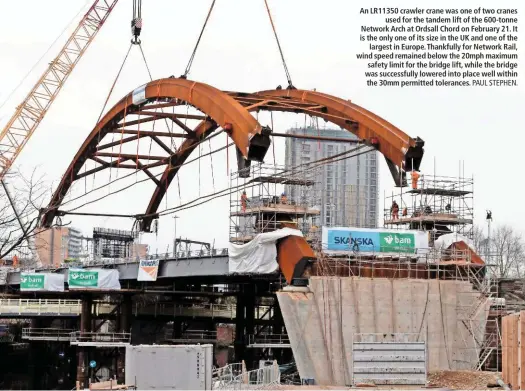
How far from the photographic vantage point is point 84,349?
225ft

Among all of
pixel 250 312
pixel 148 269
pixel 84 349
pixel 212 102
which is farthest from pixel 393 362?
pixel 84 349

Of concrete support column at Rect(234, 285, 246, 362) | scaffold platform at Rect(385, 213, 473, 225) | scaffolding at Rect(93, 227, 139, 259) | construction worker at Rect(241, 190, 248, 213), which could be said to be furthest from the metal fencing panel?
scaffolding at Rect(93, 227, 139, 259)

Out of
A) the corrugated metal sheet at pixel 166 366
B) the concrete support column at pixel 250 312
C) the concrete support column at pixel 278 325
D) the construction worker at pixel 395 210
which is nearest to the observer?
the corrugated metal sheet at pixel 166 366

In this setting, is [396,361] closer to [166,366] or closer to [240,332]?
[166,366]

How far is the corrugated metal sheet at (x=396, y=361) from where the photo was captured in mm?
31141

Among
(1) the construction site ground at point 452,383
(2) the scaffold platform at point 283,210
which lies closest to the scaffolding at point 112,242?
(2) the scaffold platform at point 283,210

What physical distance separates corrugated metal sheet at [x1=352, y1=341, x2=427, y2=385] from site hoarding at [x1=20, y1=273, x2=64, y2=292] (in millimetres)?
45194

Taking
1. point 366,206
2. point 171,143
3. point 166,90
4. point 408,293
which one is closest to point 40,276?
point 171,143

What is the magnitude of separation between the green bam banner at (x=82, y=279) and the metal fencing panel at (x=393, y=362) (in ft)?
124

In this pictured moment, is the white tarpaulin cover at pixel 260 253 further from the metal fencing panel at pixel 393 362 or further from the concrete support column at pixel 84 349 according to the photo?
the concrete support column at pixel 84 349

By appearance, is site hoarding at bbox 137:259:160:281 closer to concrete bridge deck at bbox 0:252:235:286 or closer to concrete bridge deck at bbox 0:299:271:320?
concrete bridge deck at bbox 0:252:235:286

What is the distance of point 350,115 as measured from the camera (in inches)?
2069

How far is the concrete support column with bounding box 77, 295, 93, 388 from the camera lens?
6656 cm

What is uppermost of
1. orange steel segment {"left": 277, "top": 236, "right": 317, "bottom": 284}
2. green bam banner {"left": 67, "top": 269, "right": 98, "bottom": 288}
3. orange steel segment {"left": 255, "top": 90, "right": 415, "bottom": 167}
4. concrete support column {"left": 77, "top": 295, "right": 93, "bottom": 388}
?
orange steel segment {"left": 255, "top": 90, "right": 415, "bottom": 167}
